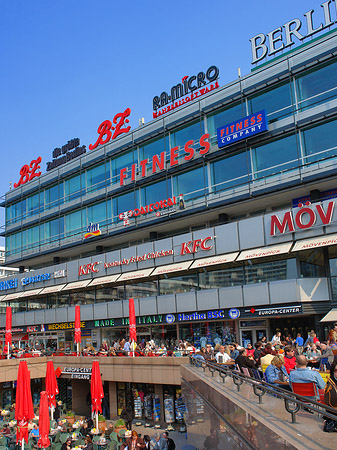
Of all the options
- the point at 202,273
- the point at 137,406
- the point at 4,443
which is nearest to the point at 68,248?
the point at 202,273

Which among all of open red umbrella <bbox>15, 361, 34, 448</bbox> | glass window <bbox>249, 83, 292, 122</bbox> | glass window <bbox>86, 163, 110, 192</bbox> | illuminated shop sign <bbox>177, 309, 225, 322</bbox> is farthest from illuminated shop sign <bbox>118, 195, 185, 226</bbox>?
open red umbrella <bbox>15, 361, 34, 448</bbox>

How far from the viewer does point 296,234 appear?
2645 cm

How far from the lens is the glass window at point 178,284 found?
3319cm

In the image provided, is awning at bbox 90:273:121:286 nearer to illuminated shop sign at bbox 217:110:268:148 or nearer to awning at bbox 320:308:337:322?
illuminated shop sign at bbox 217:110:268:148

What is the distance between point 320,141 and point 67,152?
28734 millimetres

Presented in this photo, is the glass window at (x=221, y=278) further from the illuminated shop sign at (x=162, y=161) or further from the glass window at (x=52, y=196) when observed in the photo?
the glass window at (x=52, y=196)

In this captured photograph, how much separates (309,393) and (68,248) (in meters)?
38.9

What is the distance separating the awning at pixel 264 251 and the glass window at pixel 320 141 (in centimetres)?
527

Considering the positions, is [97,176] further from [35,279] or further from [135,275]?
[35,279]

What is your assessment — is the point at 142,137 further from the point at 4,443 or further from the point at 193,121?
the point at 4,443

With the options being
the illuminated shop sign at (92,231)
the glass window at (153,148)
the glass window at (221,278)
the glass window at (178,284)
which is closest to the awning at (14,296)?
the illuminated shop sign at (92,231)

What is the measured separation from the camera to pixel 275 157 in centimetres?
2922

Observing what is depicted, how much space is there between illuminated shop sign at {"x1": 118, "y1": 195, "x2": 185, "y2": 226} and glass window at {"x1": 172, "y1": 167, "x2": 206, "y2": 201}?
1.88 ft

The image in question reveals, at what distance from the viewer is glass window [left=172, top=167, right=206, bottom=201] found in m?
33.5
